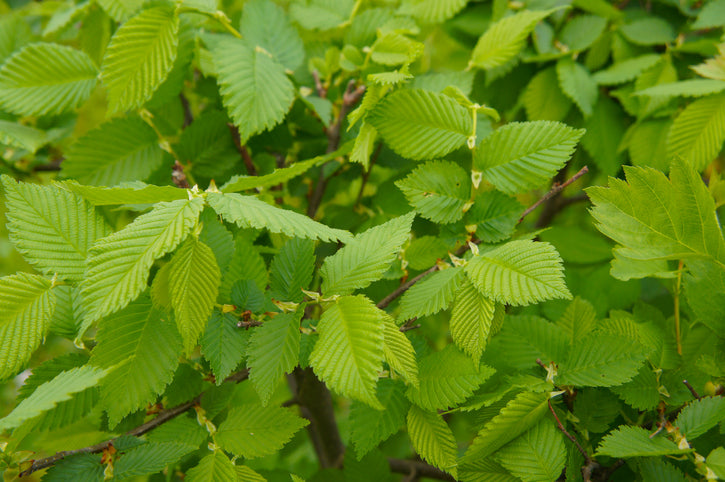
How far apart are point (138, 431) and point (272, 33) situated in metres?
0.55

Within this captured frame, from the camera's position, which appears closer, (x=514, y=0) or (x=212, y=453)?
(x=212, y=453)

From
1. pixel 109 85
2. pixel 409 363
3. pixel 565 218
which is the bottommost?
pixel 565 218

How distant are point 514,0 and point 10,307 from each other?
849 mm

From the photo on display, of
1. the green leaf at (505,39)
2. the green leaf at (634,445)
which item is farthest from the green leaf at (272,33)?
the green leaf at (634,445)

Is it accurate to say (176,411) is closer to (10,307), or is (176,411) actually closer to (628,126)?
(10,307)

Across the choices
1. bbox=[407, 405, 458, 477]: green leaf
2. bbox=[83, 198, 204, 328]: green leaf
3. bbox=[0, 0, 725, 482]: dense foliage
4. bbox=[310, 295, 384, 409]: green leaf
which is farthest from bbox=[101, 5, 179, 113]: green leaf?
bbox=[407, 405, 458, 477]: green leaf

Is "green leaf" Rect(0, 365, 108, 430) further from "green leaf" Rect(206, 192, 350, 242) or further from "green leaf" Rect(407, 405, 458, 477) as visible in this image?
"green leaf" Rect(407, 405, 458, 477)

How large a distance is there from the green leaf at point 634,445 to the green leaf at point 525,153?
271 millimetres

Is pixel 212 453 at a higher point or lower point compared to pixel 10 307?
lower

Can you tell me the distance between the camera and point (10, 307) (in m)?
0.50

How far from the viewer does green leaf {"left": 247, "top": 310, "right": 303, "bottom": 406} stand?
511 millimetres

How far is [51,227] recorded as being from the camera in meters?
0.52

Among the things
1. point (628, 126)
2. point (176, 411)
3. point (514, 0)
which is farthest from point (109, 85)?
point (628, 126)

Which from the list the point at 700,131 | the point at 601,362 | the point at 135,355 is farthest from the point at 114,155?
the point at 700,131
